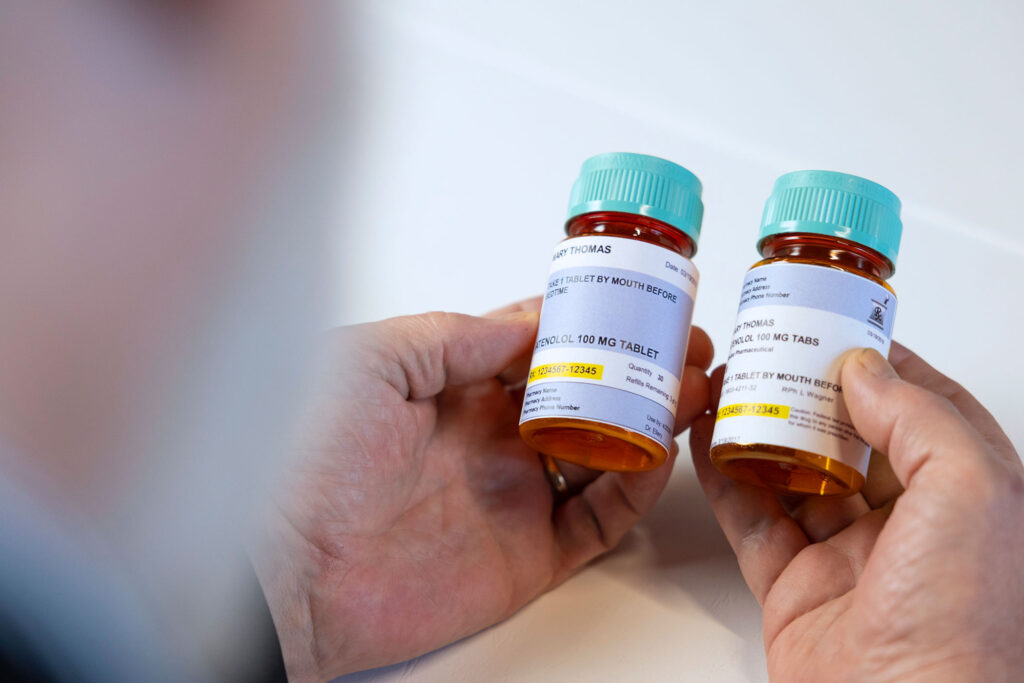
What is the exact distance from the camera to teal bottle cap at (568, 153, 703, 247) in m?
0.90

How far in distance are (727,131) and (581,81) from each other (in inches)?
10.6

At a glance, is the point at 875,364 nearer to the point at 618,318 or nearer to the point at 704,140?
the point at 618,318

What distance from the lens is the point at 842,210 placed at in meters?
0.85

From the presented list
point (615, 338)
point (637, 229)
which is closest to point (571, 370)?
point (615, 338)

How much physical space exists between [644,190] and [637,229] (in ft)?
0.13

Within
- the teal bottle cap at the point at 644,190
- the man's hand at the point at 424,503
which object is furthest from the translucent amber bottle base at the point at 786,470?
the teal bottle cap at the point at 644,190

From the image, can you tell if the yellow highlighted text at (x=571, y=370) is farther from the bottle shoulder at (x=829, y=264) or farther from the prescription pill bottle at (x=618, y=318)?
the bottle shoulder at (x=829, y=264)

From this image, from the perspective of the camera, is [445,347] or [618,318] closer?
[618,318]

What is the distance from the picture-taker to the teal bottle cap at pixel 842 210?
853mm

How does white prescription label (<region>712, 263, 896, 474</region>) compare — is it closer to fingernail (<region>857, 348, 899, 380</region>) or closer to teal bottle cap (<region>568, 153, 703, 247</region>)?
fingernail (<region>857, 348, 899, 380</region>)

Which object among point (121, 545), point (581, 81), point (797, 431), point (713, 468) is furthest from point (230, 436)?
point (581, 81)

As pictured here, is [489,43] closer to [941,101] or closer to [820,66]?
[820,66]

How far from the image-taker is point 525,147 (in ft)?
4.92

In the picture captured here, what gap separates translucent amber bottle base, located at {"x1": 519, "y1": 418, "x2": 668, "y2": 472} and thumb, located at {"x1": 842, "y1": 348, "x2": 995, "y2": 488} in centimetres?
19
